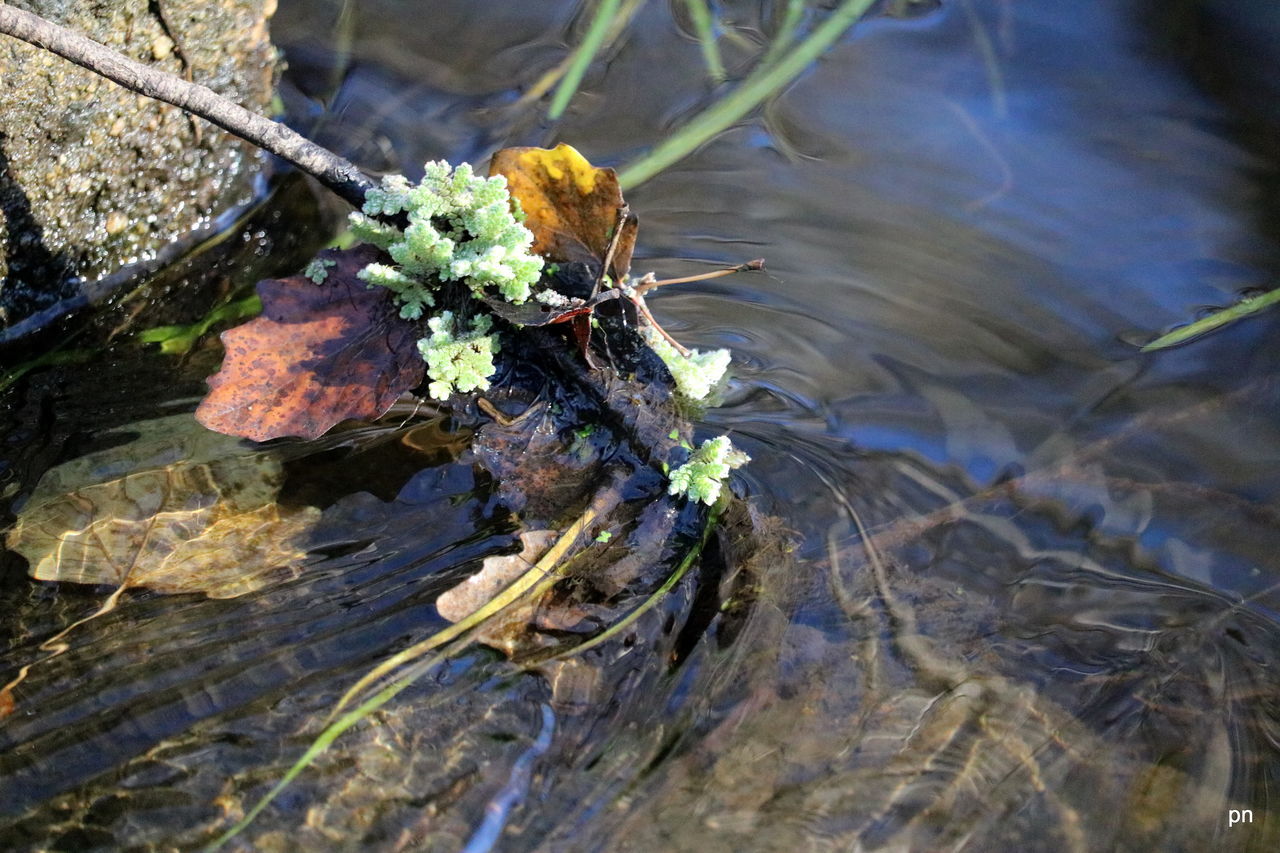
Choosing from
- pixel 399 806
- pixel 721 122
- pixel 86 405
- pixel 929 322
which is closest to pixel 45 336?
pixel 86 405

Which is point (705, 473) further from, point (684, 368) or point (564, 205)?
point (564, 205)

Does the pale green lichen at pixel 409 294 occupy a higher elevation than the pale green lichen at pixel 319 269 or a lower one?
lower

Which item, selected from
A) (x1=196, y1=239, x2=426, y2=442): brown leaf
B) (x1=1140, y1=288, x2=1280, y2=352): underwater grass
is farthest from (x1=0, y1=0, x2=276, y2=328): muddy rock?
(x1=1140, y1=288, x2=1280, y2=352): underwater grass

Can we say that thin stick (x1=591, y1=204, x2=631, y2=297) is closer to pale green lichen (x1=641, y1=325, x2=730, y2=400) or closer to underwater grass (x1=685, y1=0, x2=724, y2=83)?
pale green lichen (x1=641, y1=325, x2=730, y2=400)

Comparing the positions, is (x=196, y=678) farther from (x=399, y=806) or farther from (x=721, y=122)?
(x=721, y=122)

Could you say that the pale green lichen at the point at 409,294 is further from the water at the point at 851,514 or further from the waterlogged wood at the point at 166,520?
the waterlogged wood at the point at 166,520

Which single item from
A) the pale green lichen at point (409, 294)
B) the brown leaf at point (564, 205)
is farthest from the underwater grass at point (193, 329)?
the brown leaf at point (564, 205)
